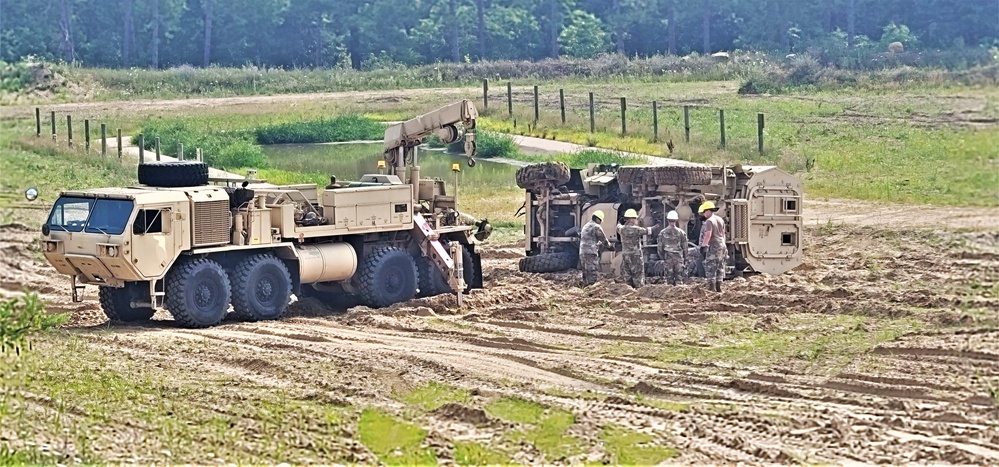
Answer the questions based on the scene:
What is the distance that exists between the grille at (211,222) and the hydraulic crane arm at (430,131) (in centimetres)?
366

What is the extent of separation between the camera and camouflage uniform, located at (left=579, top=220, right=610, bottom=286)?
2134 centimetres

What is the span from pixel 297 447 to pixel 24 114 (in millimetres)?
26702

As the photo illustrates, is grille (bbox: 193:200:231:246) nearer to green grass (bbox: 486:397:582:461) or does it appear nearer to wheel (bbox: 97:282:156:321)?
wheel (bbox: 97:282:156:321)

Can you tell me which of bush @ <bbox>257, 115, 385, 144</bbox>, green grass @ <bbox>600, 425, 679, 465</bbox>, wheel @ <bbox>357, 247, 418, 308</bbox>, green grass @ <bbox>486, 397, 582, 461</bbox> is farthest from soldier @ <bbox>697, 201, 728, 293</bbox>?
bush @ <bbox>257, 115, 385, 144</bbox>

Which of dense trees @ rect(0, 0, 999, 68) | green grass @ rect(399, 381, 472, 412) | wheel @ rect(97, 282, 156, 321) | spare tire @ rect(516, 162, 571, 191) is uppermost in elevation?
dense trees @ rect(0, 0, 999, 68)

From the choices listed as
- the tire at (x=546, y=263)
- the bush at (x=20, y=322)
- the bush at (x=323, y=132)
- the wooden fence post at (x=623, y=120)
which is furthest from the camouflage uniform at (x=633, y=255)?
the bush at (x=323, y=132)

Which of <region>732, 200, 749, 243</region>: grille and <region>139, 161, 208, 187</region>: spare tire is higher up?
<region>139, 161, 208, 187</region>: spare tire

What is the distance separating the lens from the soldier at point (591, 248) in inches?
840

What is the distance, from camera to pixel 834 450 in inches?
474

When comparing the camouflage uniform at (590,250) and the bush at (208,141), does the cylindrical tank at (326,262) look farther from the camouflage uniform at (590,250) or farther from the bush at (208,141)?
the bush at (208,141)

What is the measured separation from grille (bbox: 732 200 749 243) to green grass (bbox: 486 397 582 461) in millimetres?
7905

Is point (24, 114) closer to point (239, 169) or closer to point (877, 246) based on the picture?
point (239, 169)

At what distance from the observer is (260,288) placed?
1902 centimetres

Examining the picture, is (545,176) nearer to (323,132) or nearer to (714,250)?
(714,250)
